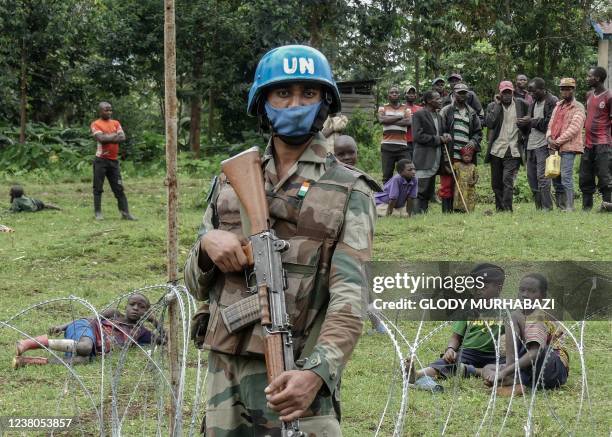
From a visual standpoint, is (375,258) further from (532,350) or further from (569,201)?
(532,350)

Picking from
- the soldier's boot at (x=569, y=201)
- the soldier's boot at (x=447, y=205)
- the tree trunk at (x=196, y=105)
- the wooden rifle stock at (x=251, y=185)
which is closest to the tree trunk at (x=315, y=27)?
the tree trunk at (x=196, y=105)

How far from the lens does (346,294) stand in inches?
111

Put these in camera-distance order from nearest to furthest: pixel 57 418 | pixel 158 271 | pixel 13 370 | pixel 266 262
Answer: pixel 266 262
pixel 57 418
pixel 13 370
pixel 158 271

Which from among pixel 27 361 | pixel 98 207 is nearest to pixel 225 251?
pixel 27 361

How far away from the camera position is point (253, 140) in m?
19.3

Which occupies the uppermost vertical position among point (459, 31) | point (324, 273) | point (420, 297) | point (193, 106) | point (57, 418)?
point (459, 31)

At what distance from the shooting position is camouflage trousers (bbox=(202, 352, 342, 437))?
2.85 m

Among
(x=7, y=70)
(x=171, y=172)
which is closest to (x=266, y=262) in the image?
(x=171, y=172)

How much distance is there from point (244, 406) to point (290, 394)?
33cm

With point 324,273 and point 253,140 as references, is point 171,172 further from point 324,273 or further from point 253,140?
point 253,140

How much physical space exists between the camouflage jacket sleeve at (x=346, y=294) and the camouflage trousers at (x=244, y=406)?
0.45ft

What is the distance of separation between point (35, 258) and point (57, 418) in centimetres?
494

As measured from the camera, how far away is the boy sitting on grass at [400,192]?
11.0m

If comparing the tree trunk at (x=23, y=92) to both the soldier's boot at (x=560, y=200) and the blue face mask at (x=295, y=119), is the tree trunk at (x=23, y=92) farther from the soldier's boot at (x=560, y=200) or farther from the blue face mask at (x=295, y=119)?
the blue face mask at (x=295, y=119)
